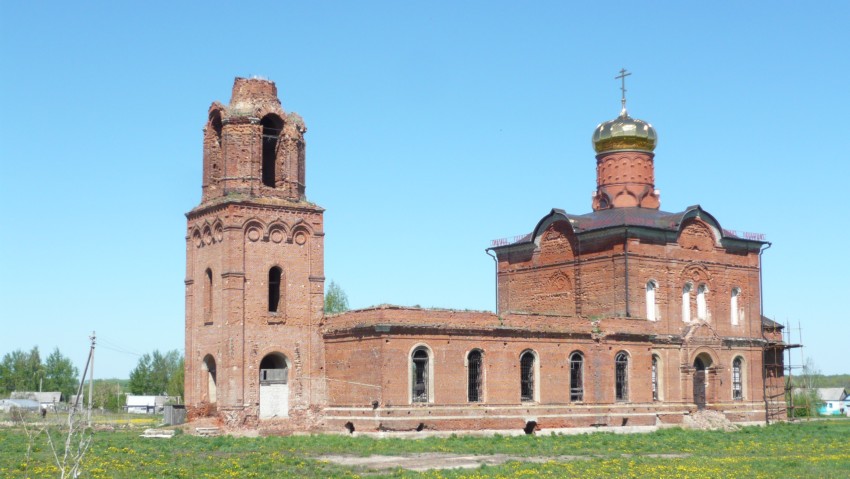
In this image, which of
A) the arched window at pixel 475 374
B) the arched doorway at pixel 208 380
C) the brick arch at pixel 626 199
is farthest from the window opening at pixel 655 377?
the arched doorway at pixel 208 380

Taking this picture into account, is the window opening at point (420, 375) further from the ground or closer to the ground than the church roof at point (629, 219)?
closer to the ground

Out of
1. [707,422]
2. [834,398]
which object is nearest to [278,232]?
[707,422]

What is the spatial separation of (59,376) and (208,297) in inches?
2254

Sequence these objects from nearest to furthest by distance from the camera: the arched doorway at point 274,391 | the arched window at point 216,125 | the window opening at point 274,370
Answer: the arched doorway at point 274,391 < the window opening at point 274,370 < the arched window at point 216,125

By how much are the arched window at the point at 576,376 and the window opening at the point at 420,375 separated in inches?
242

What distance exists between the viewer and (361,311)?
34.7 metres

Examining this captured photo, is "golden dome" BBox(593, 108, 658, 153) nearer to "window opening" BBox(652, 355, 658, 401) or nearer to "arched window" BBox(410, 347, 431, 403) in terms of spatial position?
"window opening" BBox(652, 355, 658, 401)

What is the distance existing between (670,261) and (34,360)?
62457 mm

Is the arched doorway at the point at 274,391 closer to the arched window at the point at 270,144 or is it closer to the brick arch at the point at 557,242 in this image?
the arched window at the point at 270,144

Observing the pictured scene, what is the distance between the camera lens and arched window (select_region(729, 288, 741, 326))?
143 feet

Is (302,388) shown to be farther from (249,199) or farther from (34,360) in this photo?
(34,360)

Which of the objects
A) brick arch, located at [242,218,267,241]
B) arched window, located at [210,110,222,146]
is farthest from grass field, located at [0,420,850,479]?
arched window, located at [210,110,222,146]

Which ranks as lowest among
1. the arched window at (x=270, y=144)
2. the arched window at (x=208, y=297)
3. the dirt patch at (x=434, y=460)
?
the dirt patch at (x=434, y=460)

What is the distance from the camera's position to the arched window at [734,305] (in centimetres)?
4347
